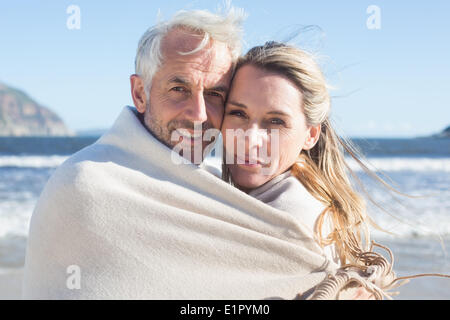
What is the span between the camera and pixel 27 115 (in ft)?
348

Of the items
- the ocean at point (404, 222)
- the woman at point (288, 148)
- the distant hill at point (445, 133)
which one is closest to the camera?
the woman at point (288, 148)

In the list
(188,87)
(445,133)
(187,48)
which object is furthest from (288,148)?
(445,133)

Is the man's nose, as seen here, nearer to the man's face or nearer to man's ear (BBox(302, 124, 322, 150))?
the man's face

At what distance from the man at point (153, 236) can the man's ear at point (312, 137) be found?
0.71 metres

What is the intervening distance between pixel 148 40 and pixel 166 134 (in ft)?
1.71

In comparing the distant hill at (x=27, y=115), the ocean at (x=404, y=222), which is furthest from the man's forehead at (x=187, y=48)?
the distant hill at (x=27, y=115)

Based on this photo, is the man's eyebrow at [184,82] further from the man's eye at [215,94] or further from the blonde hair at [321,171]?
the blonde hair at [321,171]

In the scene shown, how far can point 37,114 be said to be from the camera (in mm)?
109938

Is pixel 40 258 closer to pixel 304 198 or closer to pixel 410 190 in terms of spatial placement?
pixel 304 198

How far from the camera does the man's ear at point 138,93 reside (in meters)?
2.53

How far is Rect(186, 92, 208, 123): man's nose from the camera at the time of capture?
234 cm

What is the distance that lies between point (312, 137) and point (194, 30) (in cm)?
88

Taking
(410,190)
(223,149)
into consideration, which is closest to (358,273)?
(223,149)

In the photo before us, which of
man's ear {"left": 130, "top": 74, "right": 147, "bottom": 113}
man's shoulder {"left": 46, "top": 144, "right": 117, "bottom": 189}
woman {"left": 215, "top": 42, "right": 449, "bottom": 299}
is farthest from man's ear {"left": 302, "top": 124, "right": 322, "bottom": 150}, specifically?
man's shoulder {"left": 46, "top": 144, "right": 117, "bottom": 189}
